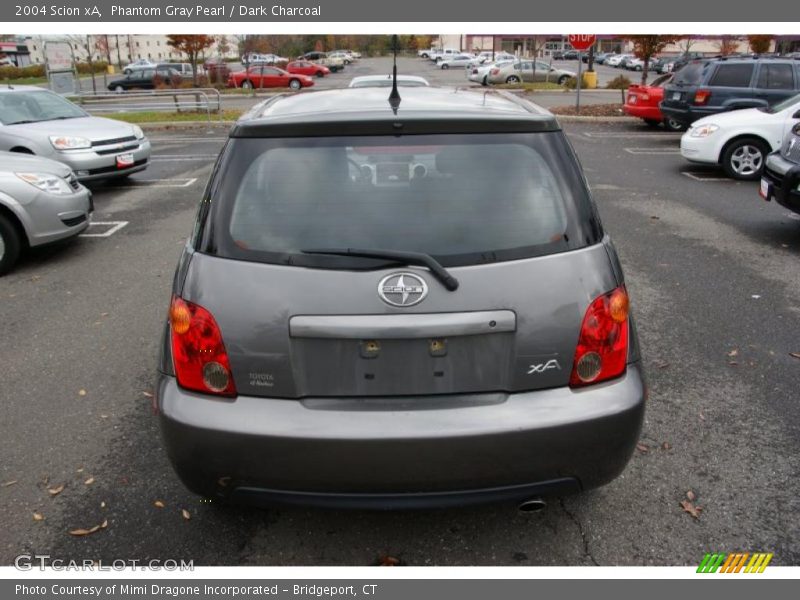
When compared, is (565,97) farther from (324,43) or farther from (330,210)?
(324,43)

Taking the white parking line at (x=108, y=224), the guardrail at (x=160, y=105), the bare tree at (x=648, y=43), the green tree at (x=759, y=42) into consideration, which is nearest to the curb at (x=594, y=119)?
the bare tree at (x=648, y=43)

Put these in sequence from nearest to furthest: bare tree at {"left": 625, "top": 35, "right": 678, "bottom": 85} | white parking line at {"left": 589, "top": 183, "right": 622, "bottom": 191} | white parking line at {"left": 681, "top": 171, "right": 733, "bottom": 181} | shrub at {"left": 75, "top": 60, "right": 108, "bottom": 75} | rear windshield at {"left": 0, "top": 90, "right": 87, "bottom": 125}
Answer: rear windshield at {"left": 0, "top": 90, "right": 87, "bottom": 125}, white parking line at {"left": 589, "top": 183, "right": 622, "bottom": 191}, white parking line at {"left": 681, "top": 171, "right": 733, "bottom": 181}, bare tree at {"left": 625, "top": 35, "right": 678, "bottom": 85}, shrub at {"left": 75, "top": 60, "right": 108, "bottom": 75}

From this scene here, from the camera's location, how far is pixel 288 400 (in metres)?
2.37

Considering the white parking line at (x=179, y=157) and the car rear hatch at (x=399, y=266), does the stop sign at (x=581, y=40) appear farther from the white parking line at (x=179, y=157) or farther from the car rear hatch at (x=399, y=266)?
the car rear hatch at (x=399, y=266)

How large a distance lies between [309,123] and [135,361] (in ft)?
9.28

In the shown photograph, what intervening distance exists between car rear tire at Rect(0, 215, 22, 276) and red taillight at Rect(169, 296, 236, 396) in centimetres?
518

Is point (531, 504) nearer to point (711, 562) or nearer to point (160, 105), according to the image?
point (711, 562)

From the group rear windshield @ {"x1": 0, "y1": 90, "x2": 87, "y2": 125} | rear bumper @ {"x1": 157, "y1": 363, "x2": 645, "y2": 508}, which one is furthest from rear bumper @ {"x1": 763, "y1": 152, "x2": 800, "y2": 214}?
rear windshield @ {"x1": 0, "y1": 90, "x2": 87, "y2": 125}

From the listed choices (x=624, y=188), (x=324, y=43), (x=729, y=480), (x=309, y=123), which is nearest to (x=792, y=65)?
(x=624, y=188)

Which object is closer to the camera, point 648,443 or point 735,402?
point 648,443

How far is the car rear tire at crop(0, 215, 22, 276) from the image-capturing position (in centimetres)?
665

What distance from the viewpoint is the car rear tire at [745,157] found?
445 inches

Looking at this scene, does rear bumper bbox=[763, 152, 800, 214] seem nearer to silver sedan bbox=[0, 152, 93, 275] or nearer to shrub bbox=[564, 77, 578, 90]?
silver sedan bbox=[0, 152, 93, 275]

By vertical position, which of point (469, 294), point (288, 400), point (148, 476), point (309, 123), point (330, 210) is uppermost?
point (309, 123)
